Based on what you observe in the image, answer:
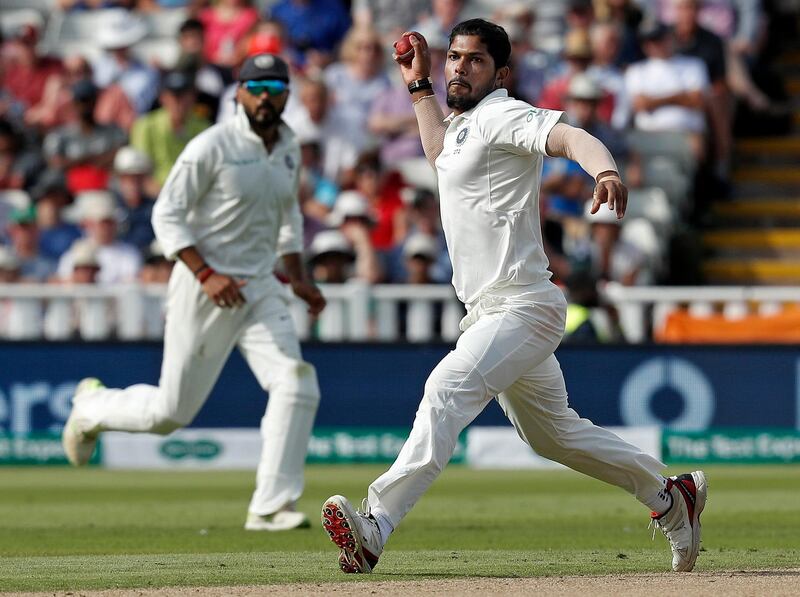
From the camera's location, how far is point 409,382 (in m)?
14.2

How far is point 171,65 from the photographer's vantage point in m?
18.2

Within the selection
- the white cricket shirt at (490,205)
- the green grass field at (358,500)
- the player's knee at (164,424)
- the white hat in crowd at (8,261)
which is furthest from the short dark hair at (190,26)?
the white cricket shirt at (490,205)

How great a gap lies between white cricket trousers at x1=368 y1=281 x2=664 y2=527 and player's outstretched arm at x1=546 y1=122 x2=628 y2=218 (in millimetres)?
684

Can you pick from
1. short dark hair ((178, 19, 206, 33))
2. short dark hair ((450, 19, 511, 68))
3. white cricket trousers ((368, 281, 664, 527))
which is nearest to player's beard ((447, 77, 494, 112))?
short dark hair ((450, 19, 511, 68))

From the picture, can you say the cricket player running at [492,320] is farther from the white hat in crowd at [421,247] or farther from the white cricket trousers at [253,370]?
the white hat in crowd at [421,247]

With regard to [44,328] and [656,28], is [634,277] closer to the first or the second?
[656,28]

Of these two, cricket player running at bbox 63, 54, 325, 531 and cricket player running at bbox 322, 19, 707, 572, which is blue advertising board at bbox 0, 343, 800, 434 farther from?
cricket player running at bbox 322, 19, 707, 572

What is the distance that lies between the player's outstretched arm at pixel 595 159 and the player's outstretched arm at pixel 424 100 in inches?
32.1

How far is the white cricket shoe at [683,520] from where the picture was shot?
6.84 metres

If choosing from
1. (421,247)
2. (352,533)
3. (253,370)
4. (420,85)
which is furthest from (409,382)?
(352,533)

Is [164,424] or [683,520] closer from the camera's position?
[683,520]

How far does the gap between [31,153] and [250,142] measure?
9051 millimetres

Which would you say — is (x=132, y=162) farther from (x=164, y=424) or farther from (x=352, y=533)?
(x=352, y=533)

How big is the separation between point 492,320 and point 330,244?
826 cm
